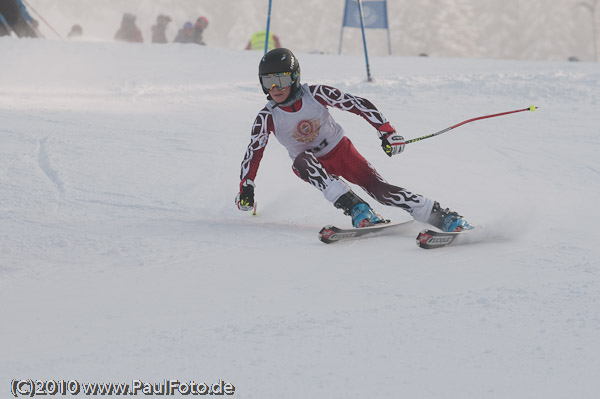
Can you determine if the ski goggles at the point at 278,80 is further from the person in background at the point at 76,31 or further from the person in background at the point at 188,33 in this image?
the person in background at the point at 76,31

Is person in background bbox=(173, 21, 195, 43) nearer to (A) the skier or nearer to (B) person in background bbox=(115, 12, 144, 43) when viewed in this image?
(B) person in background bbox=(115, 12, 144, 43)

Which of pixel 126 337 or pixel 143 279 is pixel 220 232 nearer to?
pixel 143 279

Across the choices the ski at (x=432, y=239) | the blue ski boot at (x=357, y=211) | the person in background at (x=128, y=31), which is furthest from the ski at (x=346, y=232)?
the person in background at (x=128, y=31)

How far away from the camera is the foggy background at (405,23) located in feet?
139

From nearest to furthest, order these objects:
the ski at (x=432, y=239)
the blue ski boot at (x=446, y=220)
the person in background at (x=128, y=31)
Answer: the ski at (x=432, y=239) < the blue ski boot at (x=446, y=220) < the person in background at (x=128, y=31)

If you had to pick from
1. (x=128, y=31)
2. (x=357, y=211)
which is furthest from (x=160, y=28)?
(x=357, y=211)

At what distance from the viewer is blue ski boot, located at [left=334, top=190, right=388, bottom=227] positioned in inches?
164

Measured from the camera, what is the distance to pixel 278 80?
4.34 meters

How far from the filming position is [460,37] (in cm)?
4231

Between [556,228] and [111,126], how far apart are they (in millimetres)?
4825

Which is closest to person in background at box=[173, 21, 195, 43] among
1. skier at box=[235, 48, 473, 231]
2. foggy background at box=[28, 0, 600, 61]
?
skier at box=[235, 48, 473, 231]

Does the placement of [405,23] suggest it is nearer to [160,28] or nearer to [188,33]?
[160,28]

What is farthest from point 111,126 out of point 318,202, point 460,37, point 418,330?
point 460,37

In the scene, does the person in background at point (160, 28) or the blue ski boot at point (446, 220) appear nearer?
the blue ski boot at point (446, 220)
